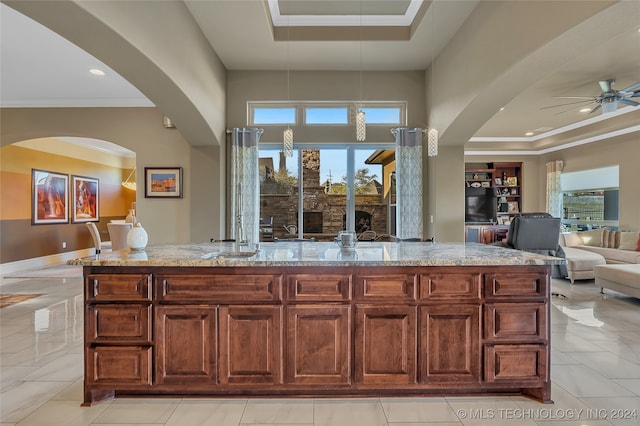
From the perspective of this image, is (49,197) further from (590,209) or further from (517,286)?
(590,209)

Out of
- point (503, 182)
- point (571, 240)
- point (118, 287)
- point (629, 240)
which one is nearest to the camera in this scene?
point (118, 287)

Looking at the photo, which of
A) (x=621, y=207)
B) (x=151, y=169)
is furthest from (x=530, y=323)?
(x=621, y=207)

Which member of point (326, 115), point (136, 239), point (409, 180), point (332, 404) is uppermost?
point (326, 115)

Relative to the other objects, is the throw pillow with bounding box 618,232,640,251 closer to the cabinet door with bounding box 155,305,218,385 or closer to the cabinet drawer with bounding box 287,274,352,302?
the cabinet drawer with bounding box 287,274,352,302

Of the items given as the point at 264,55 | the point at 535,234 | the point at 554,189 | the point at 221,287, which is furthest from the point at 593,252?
the point at 221,287

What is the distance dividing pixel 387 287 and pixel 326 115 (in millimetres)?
4064

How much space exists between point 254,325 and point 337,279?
2.08ft

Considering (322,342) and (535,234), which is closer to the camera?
(322,342)

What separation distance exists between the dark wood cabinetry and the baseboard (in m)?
6.48

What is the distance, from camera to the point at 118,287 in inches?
88.9

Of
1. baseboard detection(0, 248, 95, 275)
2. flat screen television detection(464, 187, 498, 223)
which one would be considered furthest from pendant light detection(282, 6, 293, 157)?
flat screen television detection(464, 187, 498, 223)

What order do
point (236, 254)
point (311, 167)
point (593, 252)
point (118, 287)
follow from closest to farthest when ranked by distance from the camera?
point (118, 287) → point (236, 254) → point (311, 167) → point (593, 252)

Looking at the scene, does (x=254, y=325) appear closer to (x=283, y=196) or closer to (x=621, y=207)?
(x=283, y=196)

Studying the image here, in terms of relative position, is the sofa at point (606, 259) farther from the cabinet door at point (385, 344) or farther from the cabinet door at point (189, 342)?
the cabinet door at point (189, 342)
